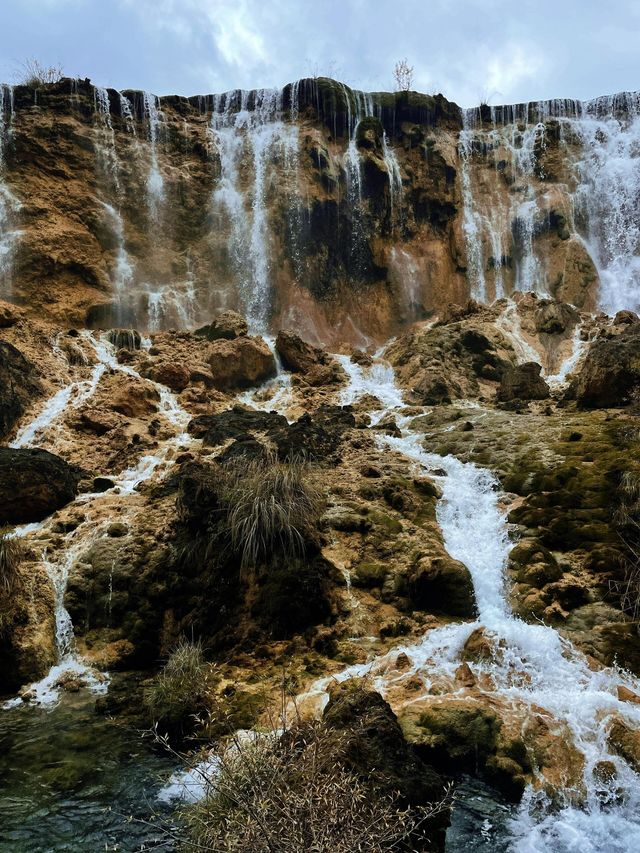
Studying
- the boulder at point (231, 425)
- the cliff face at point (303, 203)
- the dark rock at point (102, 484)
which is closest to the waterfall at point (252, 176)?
the cliff face at point (303, 203)

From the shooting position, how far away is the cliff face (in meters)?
22.9

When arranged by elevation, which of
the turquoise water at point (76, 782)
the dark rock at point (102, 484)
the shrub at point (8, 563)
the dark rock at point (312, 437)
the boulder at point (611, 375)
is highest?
the boulder at point (611, 375)

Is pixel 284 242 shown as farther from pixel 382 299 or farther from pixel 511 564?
pixel 511 564

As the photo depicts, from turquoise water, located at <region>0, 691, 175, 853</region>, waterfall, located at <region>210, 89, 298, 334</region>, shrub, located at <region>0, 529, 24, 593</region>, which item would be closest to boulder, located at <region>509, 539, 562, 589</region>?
turquoise water, located at <region>0, 691, 175, 853</region>

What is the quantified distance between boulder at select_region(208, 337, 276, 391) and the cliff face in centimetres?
414

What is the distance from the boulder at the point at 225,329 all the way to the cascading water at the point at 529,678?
9.78 metres

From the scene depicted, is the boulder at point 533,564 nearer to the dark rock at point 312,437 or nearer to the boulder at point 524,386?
the dark rock at point 312,437

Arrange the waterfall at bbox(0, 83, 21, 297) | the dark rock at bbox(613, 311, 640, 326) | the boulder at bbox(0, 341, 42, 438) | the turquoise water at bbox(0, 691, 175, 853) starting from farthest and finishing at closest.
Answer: the waterfall at bbox(0, 83, 21, 297)
the dark rock at bbox(613, 311, 640, 326)
the boulder at bbox(0, 341, 42, 438)
the turquoise water at bbox(0, 691, 175, 853)

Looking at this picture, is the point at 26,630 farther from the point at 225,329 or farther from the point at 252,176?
the point at 252,176

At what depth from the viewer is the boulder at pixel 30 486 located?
1116cm

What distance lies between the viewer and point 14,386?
1512 cm

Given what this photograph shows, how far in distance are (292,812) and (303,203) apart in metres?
24.5

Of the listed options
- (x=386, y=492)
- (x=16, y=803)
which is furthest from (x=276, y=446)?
(x=16, y=803)

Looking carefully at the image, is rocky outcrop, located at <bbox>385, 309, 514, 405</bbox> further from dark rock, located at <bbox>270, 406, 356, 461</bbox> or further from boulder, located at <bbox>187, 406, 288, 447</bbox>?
boulder, located at <bbox>187, 406, 288, 447</bbox>
